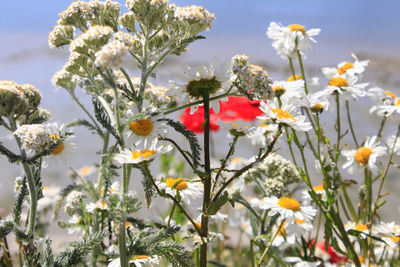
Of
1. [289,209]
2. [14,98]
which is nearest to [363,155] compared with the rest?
[289,209]

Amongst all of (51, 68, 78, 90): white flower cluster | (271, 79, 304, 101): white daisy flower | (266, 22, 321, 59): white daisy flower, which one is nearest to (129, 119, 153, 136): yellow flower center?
(271, 79, 304, 101): white daisy flower

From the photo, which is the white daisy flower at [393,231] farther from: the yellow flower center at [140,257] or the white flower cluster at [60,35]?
the white flower cluster at [60,35]

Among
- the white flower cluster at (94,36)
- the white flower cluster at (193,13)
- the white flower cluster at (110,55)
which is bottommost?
the white flower cluster at (110,55)

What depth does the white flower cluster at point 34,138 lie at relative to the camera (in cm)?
76

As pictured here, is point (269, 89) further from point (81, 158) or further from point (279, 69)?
point (279, 69)

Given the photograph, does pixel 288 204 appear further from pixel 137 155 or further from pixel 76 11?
pixel 76 11

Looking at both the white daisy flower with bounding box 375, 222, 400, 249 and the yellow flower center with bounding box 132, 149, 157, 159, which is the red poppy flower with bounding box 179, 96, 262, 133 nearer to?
the white daisy flower with bounding box 375, 222, 400, 249

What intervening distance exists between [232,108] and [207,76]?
1.21 m

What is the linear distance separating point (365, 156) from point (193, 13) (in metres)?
0.88

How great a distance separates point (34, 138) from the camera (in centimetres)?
76

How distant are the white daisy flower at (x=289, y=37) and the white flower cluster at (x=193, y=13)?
2.12 ft

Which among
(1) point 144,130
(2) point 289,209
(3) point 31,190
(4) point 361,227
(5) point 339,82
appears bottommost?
(4) point 361,227

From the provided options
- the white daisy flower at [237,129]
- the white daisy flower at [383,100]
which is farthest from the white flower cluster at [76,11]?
the white daisy flower at [383,100]

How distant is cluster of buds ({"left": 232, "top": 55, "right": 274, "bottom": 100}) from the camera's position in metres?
0.85
